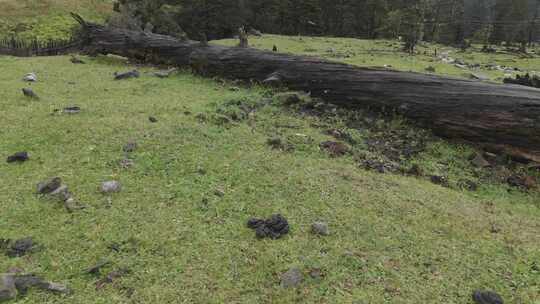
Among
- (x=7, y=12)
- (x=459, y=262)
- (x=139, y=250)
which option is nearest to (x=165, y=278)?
(x=139, y=250)

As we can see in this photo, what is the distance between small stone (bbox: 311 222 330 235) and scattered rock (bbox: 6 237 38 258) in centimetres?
334

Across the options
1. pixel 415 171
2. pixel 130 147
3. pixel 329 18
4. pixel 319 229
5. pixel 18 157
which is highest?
pixel 329 18

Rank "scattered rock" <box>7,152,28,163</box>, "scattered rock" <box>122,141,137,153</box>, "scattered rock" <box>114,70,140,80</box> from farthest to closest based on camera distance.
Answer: "scattered rock" <box>114,70,140,80</box> → "scattered rock" <box>122,141,137,153</box> → "scattered rock" <box>7,152,28,163</box>

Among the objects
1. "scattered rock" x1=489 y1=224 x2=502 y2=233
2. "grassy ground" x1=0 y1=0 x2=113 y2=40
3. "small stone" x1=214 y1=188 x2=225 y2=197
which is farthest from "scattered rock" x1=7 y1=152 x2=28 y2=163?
"grassy ground" x1=0 y1=0 x2=113 y2=40

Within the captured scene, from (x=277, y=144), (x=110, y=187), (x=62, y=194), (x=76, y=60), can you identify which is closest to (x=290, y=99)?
(x=277, y=144)

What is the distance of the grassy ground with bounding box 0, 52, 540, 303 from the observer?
12.6 feet

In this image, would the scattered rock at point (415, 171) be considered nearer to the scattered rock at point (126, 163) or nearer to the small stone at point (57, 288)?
the scattered rock at point (126, 163)

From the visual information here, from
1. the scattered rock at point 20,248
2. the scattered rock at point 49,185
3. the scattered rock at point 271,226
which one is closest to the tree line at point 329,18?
the scattered rock at point 49,185

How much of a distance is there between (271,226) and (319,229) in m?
0.63

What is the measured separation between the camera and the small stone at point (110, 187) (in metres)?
5.20

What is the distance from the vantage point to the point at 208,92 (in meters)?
10.4

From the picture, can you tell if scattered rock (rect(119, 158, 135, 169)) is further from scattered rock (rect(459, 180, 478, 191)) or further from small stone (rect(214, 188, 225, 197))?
scattered rock (rect(459, 180, 478, 191))

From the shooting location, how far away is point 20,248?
13.3 feet

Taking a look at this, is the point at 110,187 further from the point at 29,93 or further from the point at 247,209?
the point at 29,93
